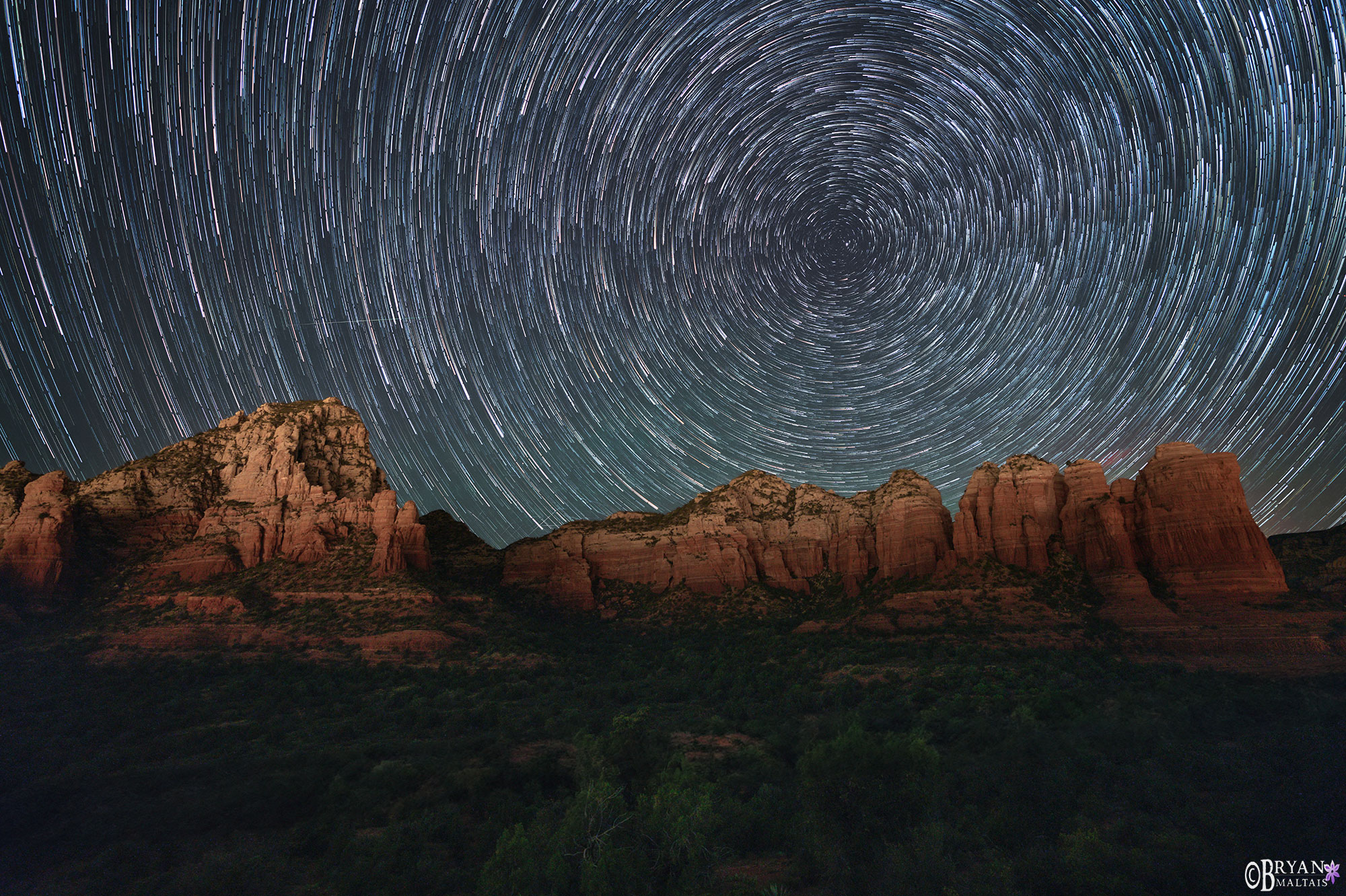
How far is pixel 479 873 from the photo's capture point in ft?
57.6

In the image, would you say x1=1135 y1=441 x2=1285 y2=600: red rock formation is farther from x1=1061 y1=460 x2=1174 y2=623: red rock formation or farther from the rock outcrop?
the rock outcrop

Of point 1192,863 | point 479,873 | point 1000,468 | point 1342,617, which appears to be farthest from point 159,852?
point 1000,468

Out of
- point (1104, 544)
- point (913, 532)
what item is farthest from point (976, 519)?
point (1104, 544)

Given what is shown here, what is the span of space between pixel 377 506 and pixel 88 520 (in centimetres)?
2738

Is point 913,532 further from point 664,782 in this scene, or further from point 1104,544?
point 664,782

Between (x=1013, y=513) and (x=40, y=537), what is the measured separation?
93.9 m

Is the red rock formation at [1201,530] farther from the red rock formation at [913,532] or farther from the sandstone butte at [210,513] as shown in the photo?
the sandstone butte at [210,513]

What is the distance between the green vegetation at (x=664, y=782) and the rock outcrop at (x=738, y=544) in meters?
29.5

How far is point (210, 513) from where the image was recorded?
65.7 m

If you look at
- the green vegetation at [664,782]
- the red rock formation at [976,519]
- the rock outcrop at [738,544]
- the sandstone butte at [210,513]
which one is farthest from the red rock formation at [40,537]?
the red rock formation at [976,519]

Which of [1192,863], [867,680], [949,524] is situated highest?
[949,524]

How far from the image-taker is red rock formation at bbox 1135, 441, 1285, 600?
164 feet

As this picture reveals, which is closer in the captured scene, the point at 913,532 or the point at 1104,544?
the point at 1104,544

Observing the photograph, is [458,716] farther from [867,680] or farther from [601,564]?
[601,564]
